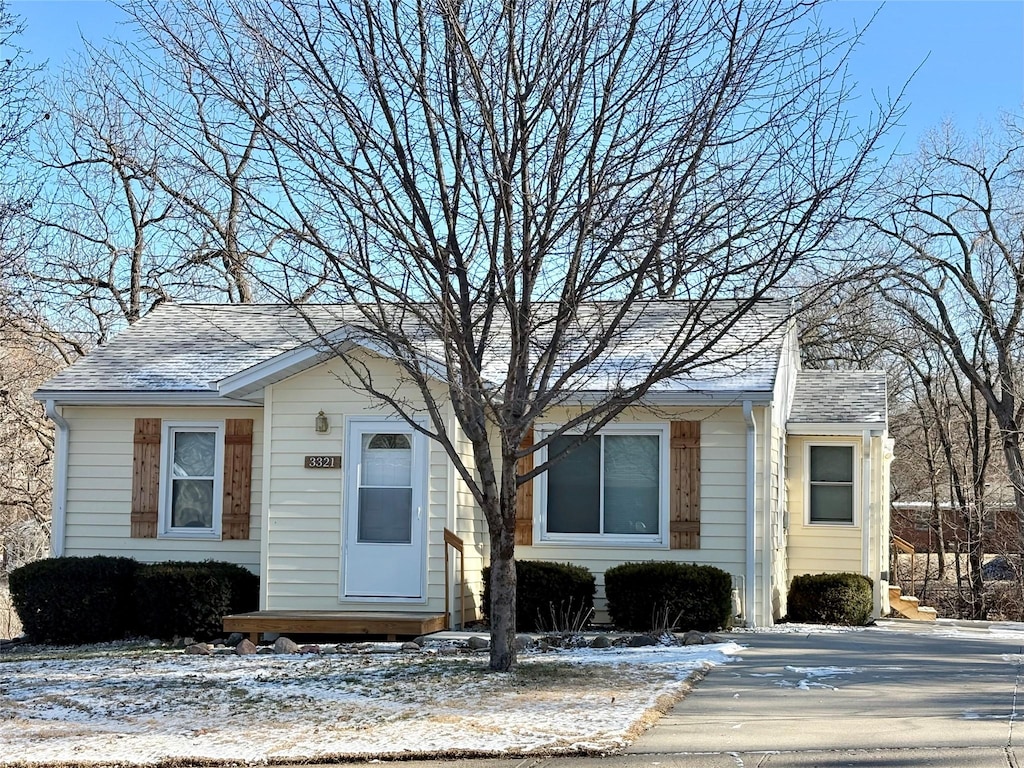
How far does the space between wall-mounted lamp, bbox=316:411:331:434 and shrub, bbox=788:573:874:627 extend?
723 centimetres

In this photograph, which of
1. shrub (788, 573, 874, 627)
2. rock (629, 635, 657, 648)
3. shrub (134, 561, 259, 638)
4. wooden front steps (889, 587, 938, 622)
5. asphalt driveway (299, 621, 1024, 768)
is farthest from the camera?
wooden front steps (889, 587, 938, 622)

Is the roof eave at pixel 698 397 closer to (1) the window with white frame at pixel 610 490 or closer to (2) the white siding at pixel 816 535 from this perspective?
(1) the window with white frame at pixel 610 490

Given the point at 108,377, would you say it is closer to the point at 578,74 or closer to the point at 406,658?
the point at 406,658

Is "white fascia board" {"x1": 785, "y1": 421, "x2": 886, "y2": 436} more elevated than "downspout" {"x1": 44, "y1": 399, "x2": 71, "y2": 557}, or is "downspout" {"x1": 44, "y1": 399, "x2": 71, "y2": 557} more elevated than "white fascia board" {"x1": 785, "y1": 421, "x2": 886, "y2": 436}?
"white fascia board" {"x1": 785, "y1": 421, "x2": 886, "y2": 436}

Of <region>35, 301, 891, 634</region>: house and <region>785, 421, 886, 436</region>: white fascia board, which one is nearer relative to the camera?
<region>35, 301, 891, 634</region>: house

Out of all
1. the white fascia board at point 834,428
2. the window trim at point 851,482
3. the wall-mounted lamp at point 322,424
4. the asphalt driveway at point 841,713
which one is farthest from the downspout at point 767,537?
the wall-mounted lamp at point 322,424

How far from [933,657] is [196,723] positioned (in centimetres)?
Answer: 749

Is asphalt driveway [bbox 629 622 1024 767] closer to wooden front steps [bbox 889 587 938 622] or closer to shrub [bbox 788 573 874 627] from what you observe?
shrub [bbox 788 573 874 627]

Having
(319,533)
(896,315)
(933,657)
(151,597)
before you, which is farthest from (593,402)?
(896,315)

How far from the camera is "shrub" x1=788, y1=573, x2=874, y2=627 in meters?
16.9

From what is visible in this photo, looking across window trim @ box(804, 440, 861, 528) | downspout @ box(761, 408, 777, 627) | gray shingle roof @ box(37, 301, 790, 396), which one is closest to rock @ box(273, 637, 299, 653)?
gray shingle roof @ box(37, 301, 790, 396)

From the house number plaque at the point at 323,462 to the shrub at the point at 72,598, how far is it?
268 cm

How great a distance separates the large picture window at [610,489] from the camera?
15516 millimetres

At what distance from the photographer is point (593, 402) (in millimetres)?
15141
